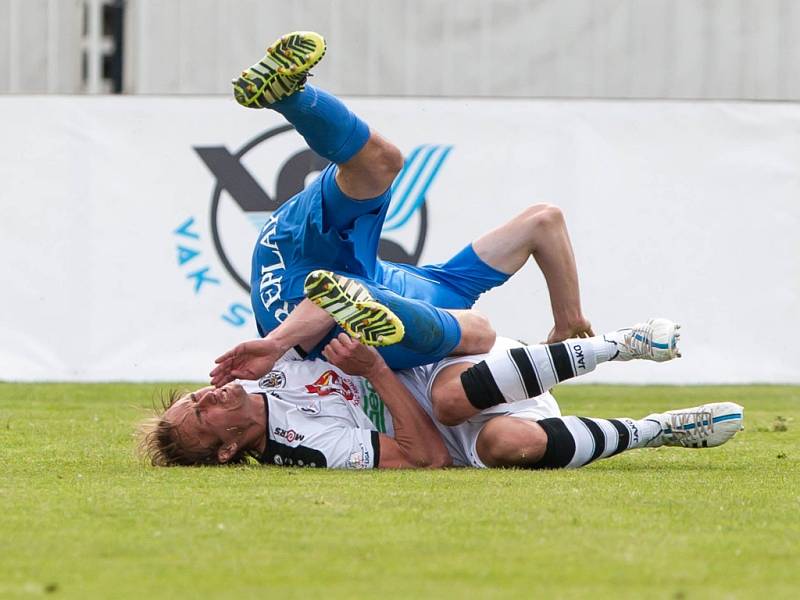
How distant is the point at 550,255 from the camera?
576 cm

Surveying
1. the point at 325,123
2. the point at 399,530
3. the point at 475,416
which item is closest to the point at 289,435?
the point at 475,416

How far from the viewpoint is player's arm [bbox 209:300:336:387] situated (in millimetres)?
4738

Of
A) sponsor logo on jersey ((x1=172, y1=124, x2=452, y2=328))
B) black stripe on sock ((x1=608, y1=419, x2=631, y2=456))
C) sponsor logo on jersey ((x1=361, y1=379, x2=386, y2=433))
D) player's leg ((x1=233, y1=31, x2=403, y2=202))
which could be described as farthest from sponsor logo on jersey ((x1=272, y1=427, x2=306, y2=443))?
sponsor logo on jersey ((x1=172, y1=124, x2=452, y2=328))

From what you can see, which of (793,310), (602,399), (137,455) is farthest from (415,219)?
(137,455)

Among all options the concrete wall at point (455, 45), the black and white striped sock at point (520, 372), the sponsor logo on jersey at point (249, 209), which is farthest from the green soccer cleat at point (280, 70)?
the concrete wall at point (455, 45)

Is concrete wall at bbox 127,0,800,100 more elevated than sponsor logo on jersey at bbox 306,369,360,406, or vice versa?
concrete wall at bbox 127,0,800,100

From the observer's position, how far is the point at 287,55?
14.5 ft

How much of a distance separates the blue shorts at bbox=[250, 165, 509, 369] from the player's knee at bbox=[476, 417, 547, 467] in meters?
0.33

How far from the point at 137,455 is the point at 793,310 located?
6390mm

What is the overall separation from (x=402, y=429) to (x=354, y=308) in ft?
2.51

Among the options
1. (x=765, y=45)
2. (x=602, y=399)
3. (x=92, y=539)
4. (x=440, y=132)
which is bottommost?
(x=602, y=399)

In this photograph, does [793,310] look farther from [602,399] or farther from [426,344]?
[426,344]

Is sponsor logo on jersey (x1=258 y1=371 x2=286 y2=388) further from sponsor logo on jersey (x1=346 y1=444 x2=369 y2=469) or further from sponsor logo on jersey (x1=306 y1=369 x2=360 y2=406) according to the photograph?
sponsor logo on jersey (x1=346 y1=444 x2=369 y2=469)

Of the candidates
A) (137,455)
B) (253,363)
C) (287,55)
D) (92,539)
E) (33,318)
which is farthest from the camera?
(33,318)
